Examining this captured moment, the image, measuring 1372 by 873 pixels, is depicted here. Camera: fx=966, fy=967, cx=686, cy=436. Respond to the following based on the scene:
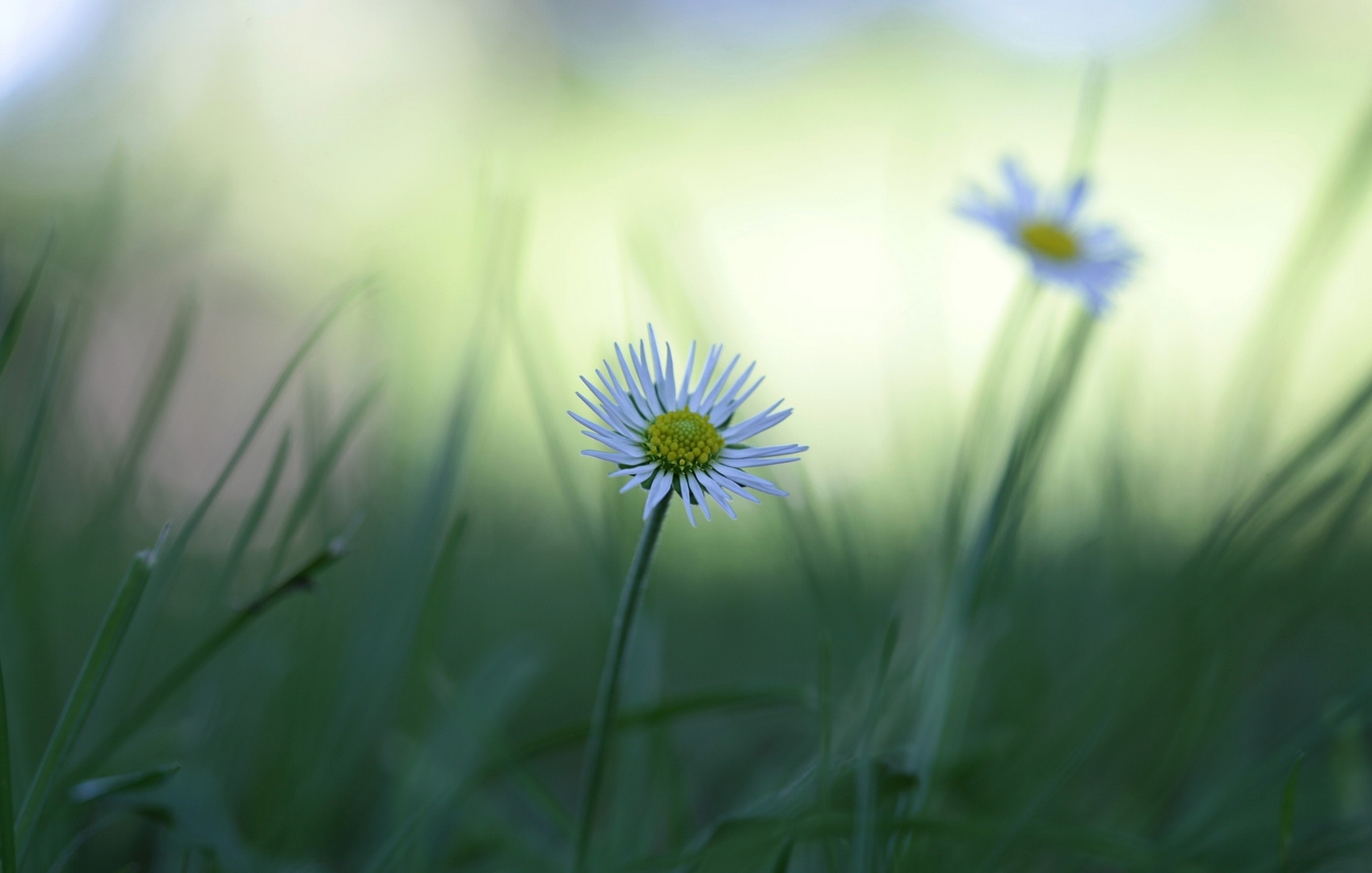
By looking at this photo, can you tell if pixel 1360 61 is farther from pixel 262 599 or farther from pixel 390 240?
pixel 262 599

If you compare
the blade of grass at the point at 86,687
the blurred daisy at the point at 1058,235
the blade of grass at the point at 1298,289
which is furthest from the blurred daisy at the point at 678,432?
the blade of grass at the point at 1298,289

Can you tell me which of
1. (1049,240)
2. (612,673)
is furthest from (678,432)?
(1049,240)

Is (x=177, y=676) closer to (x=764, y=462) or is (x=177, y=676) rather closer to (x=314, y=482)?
(x=314, y=482)

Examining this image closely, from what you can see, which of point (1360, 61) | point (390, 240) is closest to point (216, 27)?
point (390, 240)

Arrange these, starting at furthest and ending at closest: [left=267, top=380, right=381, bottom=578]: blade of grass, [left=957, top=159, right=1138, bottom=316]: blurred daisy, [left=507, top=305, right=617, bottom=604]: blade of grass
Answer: [left=957, top=159, right=1138, bottom=316]: blurred daisy → [left=507, top=305, right=617, bottom=604]: blade of grass → [left=267, top=380, right=381, bottom=578]: blade of grass

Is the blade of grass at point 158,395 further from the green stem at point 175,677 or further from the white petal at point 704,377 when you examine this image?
the white petal at point 704,377

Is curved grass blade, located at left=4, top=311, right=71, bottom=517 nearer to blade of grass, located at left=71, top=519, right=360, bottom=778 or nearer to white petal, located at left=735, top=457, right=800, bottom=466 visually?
blade of grass, located at left=71, top=519, right=360, bottom=778

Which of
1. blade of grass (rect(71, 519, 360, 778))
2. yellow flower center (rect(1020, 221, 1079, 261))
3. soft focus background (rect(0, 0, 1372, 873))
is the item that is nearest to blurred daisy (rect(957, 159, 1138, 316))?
yellow flower center (rect(1020, 221, 1079, 261))
